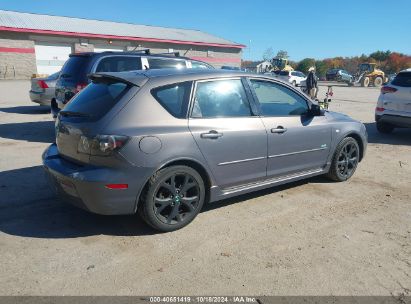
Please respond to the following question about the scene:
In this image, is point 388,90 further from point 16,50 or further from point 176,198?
point 16,50

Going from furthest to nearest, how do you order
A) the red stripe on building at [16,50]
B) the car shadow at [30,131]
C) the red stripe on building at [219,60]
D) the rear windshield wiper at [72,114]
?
the red stripe on building at [219,60] → the red stripe on building at [16,50] → the car shadow at [30,131] → the rear windshield wiper at [72,114]

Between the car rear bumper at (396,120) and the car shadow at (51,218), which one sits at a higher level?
the car rear bumper at (396,120)

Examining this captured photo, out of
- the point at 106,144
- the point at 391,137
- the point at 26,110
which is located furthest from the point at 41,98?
the point at 391,137

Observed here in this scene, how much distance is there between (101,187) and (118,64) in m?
4.93

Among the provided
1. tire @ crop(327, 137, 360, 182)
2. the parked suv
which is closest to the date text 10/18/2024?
tire @ crop(327, 137, 360, 182)

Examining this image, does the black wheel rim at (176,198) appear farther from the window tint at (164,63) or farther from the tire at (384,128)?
the tire at (384,128)

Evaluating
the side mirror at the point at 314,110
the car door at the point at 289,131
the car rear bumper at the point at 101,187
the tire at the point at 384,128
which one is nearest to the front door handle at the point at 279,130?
the car door at the point at 289,131

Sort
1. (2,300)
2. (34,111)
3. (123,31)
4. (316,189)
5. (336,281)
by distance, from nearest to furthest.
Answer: (2,300)
(336,281)
(316,189)
(34,111)
(123,31)

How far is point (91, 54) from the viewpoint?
7.80 m

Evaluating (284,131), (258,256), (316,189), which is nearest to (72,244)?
(258,256)

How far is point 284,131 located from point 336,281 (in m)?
2.05

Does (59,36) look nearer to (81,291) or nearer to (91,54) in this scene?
(91,54)

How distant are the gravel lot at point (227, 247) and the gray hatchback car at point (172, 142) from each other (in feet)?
1.08

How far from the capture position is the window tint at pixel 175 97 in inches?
154
